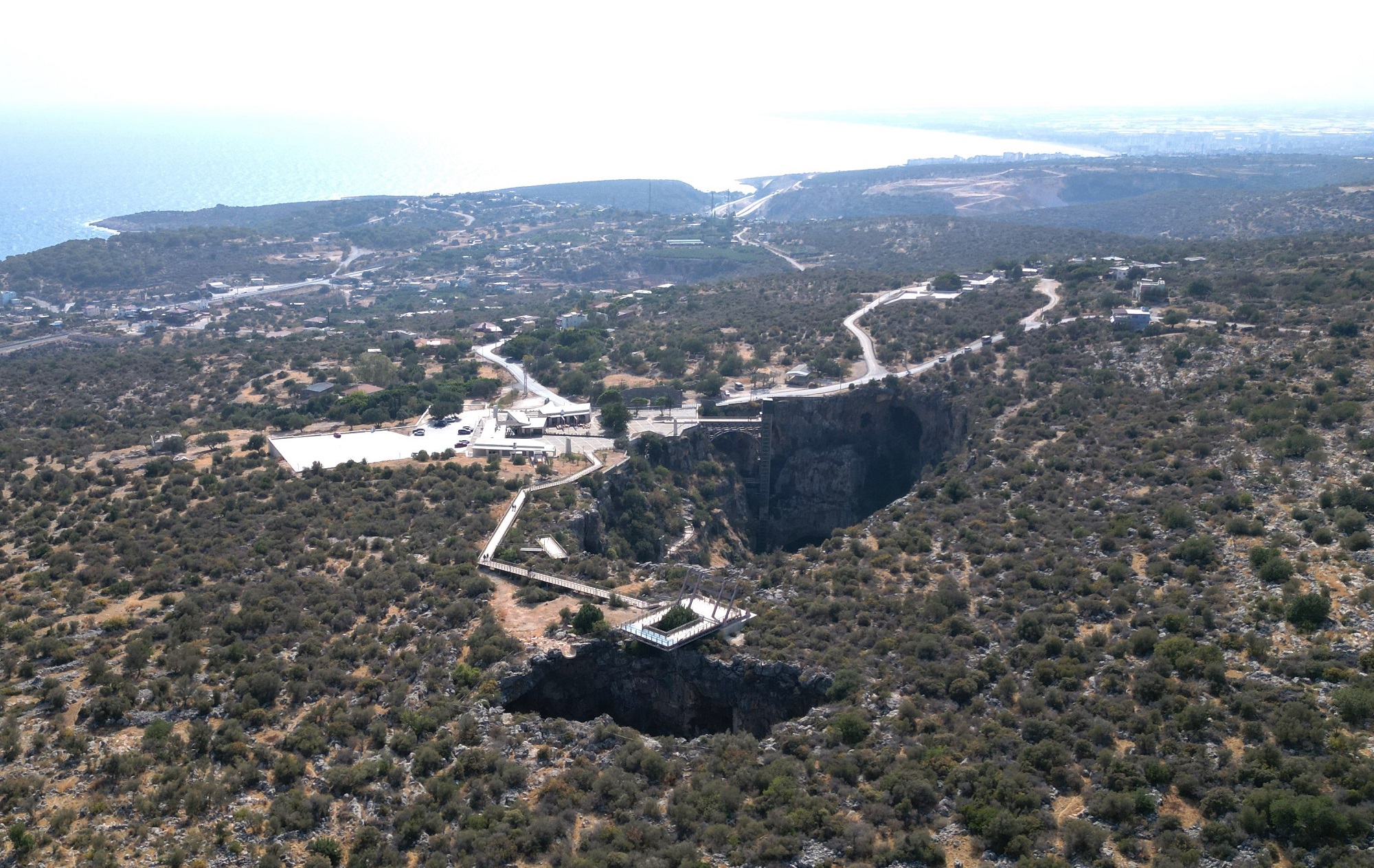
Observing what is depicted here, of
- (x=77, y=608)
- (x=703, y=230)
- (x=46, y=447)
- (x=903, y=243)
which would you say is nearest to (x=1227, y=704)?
(x=77, y=608)

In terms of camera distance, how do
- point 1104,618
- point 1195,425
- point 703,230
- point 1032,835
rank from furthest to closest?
point 703,230 → point 1195,425 → point 1104,618 → point 1032,835

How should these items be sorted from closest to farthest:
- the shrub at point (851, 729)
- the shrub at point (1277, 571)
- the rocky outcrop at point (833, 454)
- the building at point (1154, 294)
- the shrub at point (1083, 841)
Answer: the shrub at point (1083, 841), the shrub at point (851, 729), the shrub at point (1277, 571), the rocky outcrop at point (833, 454), the building at point (1154, 294)

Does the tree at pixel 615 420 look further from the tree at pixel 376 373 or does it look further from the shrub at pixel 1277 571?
the shrub at pixel 1277 571

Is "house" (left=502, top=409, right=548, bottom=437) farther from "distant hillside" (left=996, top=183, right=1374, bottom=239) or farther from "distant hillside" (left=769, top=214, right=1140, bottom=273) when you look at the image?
"distant hillside" (left=996, top=183, right=1374, bottom=239)

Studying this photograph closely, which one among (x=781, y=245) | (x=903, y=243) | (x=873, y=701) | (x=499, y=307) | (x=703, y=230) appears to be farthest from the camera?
(x=703, y=230)

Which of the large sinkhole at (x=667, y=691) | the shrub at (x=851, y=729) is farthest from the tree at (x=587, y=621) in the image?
the shrub at (x=851, y=729)

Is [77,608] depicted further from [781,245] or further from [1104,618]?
[781,245]

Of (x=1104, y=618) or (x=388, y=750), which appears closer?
(x=388, y=750)
